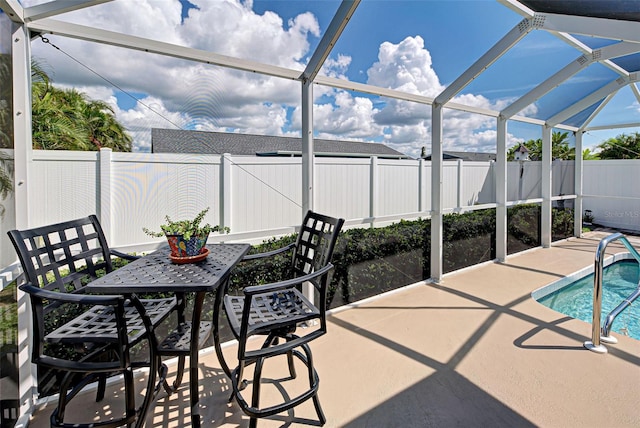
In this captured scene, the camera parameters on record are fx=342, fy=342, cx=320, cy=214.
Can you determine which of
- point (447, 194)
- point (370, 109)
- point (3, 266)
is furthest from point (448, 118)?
point (3, 266)

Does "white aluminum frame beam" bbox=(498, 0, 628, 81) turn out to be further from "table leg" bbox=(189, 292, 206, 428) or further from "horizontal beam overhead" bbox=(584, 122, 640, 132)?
"table leg" bbox=(189, 292, 206, 428)

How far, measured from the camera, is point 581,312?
416 centimetres

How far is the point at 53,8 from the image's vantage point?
1.89 metres

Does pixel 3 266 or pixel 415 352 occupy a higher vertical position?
pixel 3 266

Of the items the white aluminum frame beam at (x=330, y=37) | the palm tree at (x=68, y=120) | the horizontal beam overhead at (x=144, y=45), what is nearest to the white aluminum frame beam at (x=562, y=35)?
the white aluminum frame beam at (x=330, y=37)

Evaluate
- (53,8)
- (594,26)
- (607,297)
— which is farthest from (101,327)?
(607,297)

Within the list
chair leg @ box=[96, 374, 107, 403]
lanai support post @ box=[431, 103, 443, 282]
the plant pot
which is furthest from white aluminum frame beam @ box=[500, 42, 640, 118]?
chair leg @ box=[96, 374, 107, 403]

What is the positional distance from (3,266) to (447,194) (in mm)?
4226

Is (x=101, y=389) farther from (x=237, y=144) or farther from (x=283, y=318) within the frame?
(x=237, y=144)

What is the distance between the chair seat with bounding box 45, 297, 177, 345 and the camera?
161 cm

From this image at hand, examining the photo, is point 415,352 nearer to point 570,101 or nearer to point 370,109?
point 370,109

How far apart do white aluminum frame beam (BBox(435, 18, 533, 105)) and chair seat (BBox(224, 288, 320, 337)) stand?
9.70ft

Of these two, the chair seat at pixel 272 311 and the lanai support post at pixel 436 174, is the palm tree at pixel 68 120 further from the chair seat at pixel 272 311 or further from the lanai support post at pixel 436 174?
the lanai support post at pixel 436 174

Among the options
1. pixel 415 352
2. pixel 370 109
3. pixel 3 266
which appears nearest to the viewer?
pixel 3 266
